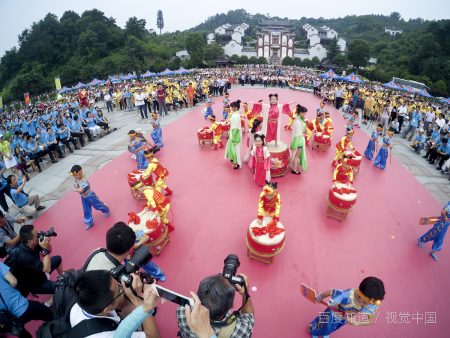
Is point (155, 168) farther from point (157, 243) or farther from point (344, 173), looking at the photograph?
point (344, 173)

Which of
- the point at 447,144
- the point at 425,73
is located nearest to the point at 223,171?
the point at 447,144

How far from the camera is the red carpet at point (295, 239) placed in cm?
304

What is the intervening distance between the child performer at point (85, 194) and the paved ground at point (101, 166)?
1.59 meters

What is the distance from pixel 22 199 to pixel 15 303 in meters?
3.45

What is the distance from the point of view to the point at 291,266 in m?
3.60

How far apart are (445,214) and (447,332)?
5.45 ft

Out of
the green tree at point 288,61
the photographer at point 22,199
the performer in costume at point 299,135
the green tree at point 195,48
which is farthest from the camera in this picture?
the green tree at point 288,61

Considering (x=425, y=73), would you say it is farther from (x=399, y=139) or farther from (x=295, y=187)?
(x=295, y=187)

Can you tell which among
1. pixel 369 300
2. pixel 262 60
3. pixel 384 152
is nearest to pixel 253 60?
pixel 262 60

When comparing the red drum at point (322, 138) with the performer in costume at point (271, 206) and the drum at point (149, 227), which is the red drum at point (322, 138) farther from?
the drum at point (149, 227)

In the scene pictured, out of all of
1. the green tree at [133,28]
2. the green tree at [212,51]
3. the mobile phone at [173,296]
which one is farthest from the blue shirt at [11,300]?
the green tree at [133,28]

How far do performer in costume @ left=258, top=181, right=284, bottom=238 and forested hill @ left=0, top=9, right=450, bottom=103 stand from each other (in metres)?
33.2

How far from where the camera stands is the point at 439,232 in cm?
359

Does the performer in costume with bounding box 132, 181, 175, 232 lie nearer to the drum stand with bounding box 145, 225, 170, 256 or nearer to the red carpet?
the drum stand with bounding box 145, 225, 170, 256
